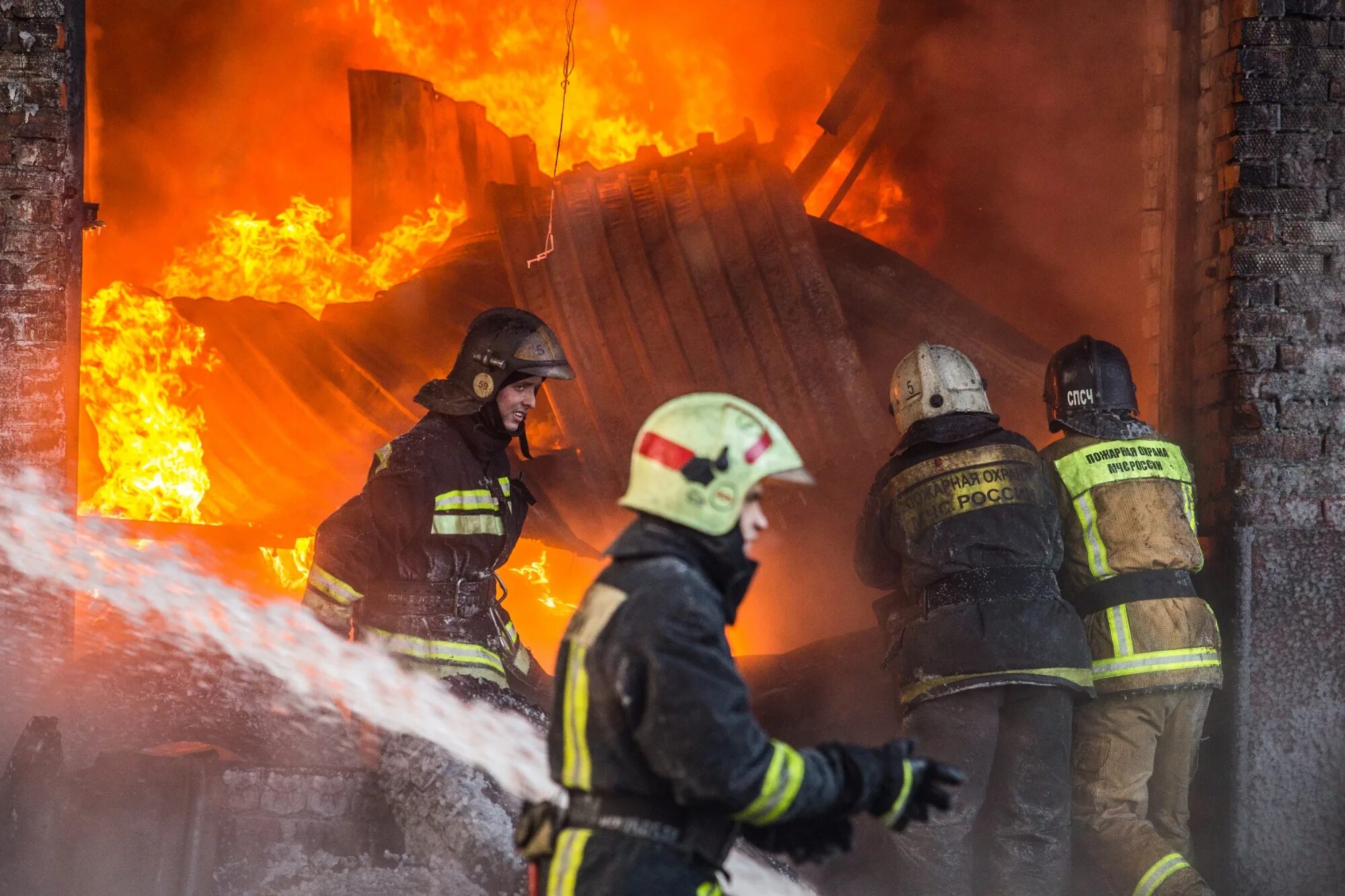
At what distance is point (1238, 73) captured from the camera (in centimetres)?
540

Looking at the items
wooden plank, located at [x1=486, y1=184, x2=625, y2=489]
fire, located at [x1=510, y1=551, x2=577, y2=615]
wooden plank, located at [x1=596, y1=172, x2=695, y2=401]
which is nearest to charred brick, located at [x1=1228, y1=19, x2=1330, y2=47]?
wooden plank, located at [x1=596, y1=172, x2=695, y2=401]

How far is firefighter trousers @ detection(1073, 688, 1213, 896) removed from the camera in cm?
484

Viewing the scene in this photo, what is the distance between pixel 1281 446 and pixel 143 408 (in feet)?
19.6

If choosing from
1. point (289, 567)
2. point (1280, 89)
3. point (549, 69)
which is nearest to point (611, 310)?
point (289, 567)

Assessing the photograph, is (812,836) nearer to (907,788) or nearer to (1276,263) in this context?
(907,788)

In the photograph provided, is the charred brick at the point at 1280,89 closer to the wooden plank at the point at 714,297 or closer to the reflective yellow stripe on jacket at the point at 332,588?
the wooden plank at the point at 714,297

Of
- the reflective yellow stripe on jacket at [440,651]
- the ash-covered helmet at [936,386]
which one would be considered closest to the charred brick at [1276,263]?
the ash-covered helmet at [936,386]

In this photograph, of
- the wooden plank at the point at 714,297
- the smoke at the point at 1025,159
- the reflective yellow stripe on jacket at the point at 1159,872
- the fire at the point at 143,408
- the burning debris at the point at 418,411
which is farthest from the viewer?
the smoke at the point at 1025,159

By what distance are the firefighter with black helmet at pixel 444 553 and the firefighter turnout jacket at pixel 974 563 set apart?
146 cm

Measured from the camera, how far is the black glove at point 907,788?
8.26ft

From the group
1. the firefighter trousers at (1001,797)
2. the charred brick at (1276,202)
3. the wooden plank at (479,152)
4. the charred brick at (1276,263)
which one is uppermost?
the wooden plank at (479,152)

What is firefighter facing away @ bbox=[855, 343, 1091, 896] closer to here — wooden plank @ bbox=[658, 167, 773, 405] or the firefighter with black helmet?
the firefighter with black helmet

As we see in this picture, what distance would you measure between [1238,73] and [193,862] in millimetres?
5121

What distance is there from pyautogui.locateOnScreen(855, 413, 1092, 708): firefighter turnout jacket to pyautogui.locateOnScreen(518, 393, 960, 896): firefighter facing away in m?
2.21
